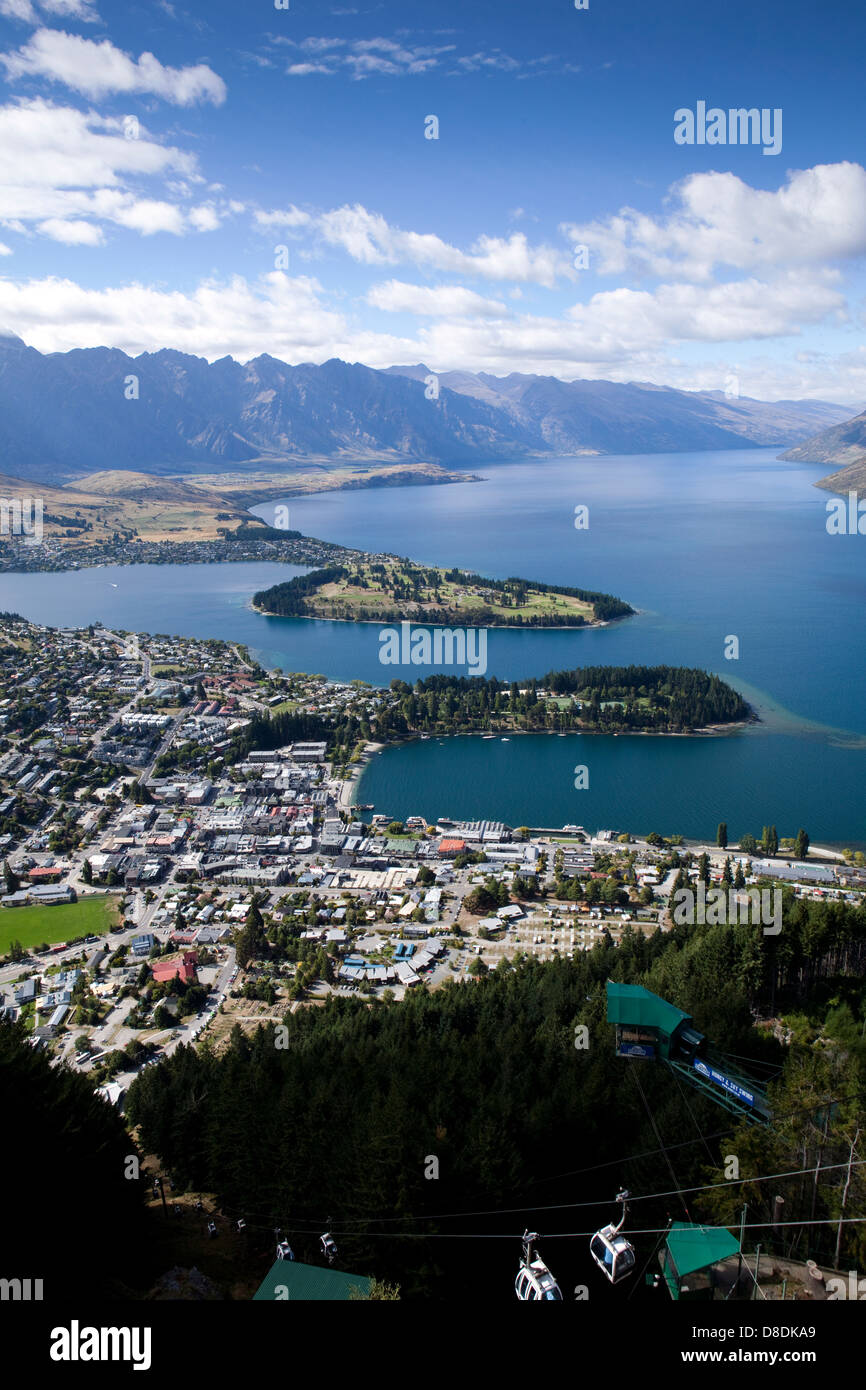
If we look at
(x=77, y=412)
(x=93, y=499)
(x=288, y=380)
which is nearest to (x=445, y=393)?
(x=288, y=380)

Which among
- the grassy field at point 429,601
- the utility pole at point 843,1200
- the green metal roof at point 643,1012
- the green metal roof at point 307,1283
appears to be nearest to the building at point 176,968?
the green metal roof at point 643,1012

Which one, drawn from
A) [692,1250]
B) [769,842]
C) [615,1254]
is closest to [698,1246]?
[692,1250]

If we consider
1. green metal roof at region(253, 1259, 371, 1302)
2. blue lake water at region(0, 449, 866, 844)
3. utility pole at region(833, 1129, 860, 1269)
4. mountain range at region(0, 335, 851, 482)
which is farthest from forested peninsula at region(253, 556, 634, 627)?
mountain range at region(0, 335, 851, 482)

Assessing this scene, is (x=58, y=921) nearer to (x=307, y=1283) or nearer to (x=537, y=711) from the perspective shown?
(x=307, y=1283)

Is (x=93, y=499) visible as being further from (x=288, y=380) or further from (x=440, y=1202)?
(x=288, y=380)

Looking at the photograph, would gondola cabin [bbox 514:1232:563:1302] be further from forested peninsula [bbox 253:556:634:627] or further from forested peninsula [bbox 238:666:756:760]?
forested peninsula [bbox 253:556:634:627]
